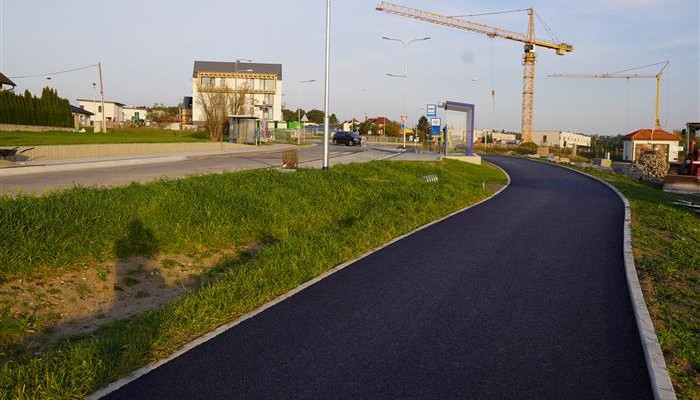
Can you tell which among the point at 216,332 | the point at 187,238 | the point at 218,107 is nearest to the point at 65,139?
the point at 218,107

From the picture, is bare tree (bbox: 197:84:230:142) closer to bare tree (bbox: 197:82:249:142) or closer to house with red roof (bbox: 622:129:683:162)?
bare tree (bbox: 197:82:249:142)

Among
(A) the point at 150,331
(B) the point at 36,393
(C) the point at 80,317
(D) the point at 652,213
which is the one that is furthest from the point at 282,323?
(D) the point at 652,213

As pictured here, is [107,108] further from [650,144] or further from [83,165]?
[83,165]

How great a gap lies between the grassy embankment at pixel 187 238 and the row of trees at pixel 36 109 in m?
40.2

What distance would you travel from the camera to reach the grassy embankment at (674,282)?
18.0ft

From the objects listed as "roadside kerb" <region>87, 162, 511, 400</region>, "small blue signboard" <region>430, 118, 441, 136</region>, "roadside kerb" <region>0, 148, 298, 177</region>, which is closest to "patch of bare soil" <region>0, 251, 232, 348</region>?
"roadside kerb" <region>87, 162, 511, 400</region>

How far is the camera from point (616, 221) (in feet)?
48.1

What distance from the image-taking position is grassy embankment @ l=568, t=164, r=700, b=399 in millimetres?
5477

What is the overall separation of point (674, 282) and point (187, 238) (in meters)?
7.76

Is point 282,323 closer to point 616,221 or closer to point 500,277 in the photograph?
point 500,277

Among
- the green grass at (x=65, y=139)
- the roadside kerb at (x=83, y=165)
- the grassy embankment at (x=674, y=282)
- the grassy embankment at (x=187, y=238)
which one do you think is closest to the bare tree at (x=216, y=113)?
the green grass at (x=65, y=139)

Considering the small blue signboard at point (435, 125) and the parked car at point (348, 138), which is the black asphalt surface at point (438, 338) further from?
the parked car at point (348, 138)

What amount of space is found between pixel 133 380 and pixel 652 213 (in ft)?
49.2

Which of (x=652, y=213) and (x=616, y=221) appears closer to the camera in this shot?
(x=616, y=221)
